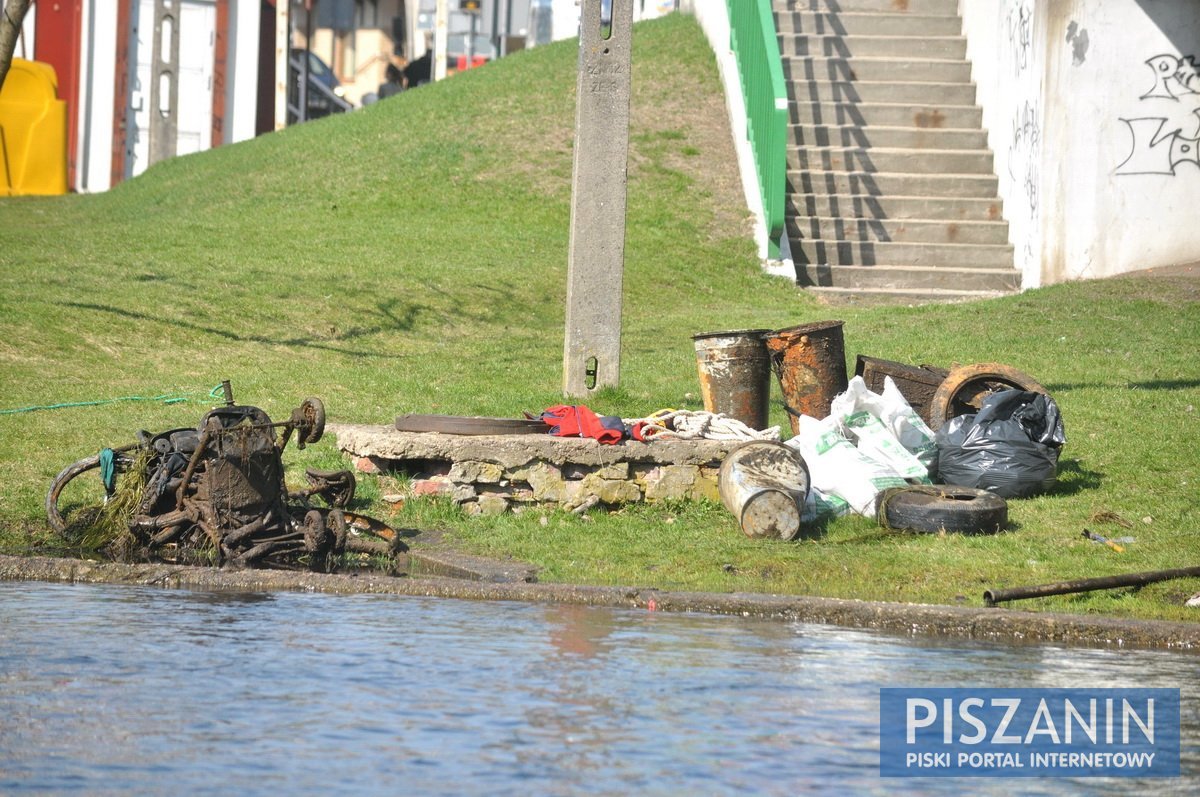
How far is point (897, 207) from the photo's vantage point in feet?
64.4

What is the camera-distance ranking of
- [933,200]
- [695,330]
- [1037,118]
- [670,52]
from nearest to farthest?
[695,330]
[1037,118]
[933,200]
[670,52]

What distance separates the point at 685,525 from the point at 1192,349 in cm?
647

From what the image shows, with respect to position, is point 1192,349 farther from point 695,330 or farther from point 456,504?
point 456,504

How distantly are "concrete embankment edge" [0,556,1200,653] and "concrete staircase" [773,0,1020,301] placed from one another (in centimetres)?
1143

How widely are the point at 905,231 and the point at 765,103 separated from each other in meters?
2.42

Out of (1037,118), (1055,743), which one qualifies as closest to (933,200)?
(1037,118)

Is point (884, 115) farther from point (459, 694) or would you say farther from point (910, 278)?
point (459, 694)

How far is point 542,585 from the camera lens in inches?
280

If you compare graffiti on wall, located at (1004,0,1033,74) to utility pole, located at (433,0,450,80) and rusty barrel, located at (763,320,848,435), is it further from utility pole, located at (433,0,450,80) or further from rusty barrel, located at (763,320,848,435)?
utility pole, located at (433,0,450,80)

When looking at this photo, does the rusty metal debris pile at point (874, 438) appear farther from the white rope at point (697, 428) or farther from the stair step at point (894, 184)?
the stair step at point (894, 184)

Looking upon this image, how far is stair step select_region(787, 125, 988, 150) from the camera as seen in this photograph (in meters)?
20.4

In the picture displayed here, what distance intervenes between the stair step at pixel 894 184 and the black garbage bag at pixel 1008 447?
11.1 m

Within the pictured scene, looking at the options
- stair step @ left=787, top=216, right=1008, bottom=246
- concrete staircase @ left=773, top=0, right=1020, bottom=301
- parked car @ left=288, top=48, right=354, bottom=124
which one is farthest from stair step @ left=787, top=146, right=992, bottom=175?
parked car @ left=288, top=48, right=354, bottom=124

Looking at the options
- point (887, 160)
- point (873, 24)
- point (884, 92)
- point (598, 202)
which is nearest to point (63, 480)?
point (598, 202)
